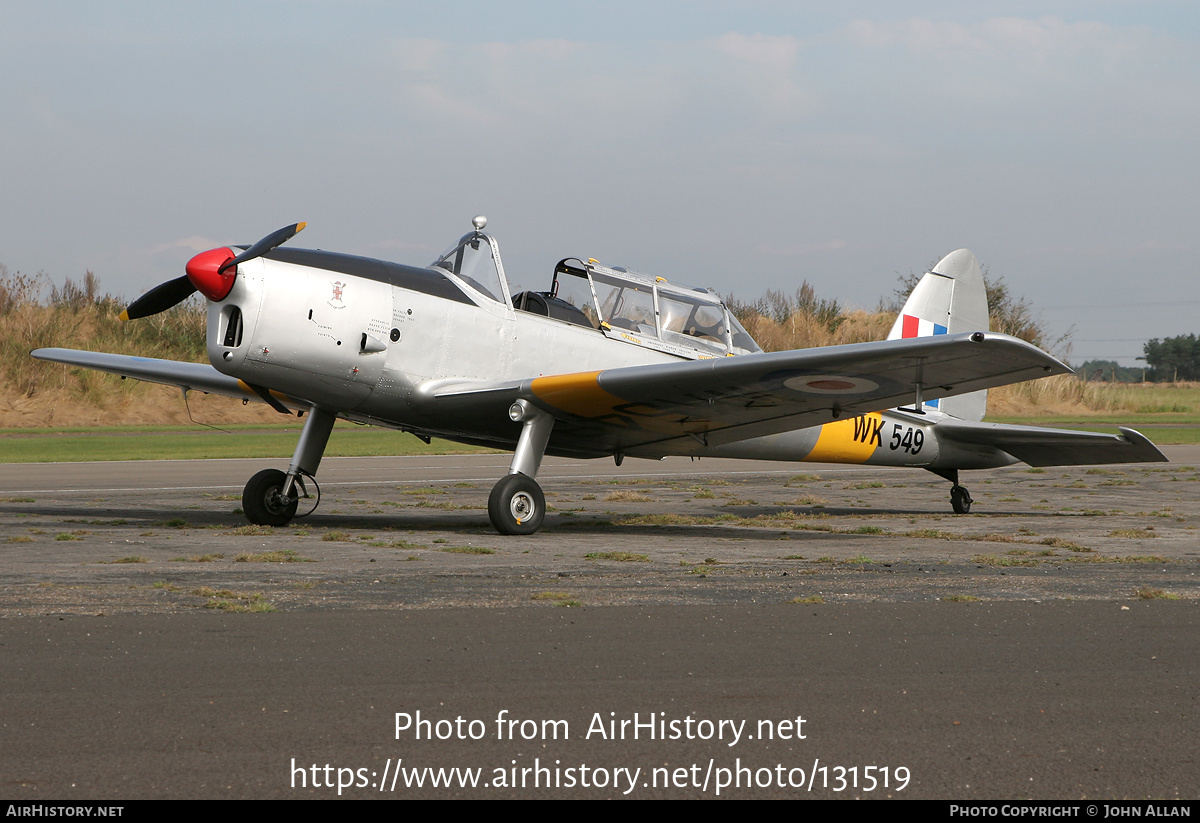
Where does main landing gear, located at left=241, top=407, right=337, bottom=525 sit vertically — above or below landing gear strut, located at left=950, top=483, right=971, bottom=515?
above

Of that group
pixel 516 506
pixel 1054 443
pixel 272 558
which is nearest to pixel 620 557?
pixel 516 506

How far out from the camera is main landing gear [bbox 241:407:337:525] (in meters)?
9.93

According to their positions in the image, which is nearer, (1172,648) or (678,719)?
(678,719)

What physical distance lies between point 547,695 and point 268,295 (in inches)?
235

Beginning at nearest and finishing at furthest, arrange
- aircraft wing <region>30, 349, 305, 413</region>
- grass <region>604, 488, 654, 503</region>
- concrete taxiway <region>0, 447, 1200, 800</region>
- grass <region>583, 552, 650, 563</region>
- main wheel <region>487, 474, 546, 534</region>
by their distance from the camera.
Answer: concrete taxiway <region>0, 447, 1200, 800</region> → grass <region>583, 552, 650, 563</region> → main wheel <region>487, 474, 546, 534</region> → aircraft wing <region>30, 349, 305, 413</region> → grass <region>604, 488, 654, 503</region>

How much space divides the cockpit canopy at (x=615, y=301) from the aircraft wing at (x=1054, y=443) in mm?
3356

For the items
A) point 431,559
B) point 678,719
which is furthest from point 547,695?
point 431,559

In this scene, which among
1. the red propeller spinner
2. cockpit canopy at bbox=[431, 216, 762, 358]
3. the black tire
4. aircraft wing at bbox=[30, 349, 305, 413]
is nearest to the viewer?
the red propeller spinner

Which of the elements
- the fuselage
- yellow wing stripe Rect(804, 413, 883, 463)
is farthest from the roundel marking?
yellow wing stripe Rect(804, 413, 883, 463)

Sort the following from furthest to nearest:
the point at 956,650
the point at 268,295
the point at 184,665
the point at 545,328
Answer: the point at 545,328, the point at 268,295, the point at 956,650, the point at 184,665

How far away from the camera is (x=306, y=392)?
9.35 metres

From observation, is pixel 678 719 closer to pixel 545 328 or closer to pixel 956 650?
pixel 956 650

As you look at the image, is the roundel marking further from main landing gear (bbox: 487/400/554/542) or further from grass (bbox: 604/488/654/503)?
grass (bbox: 604/488/654/503)
